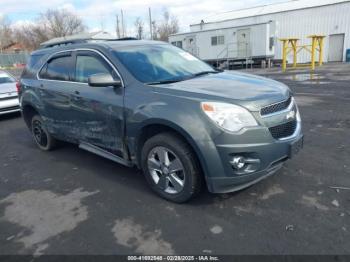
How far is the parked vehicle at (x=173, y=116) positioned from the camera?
293 cm

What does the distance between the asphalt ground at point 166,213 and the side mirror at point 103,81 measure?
4.45 feet

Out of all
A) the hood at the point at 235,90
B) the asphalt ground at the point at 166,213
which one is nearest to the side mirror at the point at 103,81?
the hood at the point at 235,90

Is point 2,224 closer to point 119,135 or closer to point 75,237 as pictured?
point 75,237

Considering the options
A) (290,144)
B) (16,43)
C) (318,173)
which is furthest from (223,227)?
(16,43)

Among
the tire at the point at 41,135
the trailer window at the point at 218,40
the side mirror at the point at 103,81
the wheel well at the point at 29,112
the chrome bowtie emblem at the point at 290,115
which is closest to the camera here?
the chrome bowtie emblem at the point at 290,115

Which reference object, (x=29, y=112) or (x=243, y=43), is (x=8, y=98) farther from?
(x=243, y=43)

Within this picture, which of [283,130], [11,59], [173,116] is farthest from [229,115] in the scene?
[11,59]

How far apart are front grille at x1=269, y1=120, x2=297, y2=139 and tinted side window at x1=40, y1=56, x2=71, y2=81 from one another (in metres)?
3.11

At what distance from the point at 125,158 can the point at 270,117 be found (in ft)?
6.07

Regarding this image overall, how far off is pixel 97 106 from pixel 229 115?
180 cm

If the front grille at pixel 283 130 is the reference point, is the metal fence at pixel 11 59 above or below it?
above

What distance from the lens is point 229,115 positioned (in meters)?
2.91

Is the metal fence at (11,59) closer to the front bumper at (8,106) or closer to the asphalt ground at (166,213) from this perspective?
the front bumper at (8,106)

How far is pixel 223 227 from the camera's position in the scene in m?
2.94
